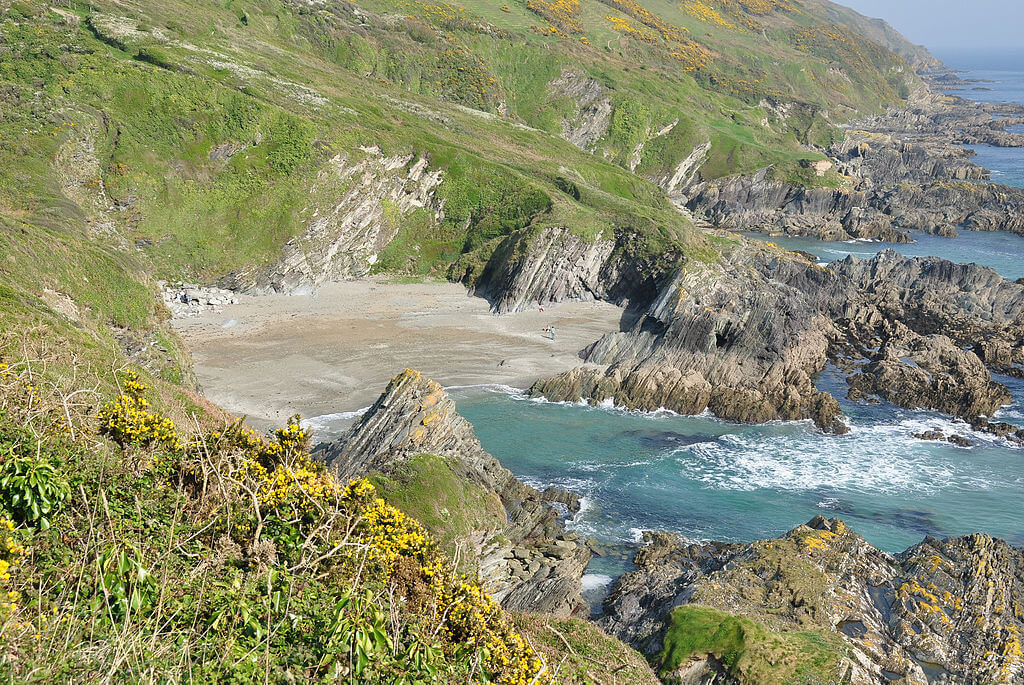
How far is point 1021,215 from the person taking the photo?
94375mm

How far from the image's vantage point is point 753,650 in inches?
779

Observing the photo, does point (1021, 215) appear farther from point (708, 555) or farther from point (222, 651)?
point (222, 651)

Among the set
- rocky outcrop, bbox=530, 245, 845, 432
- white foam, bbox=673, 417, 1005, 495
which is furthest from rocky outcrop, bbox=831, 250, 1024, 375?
white foam, bbox=673, 417, 1005, 495

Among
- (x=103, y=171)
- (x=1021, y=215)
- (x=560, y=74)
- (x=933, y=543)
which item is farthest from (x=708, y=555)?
(x=560, y=74)

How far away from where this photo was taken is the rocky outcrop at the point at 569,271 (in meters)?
60.0

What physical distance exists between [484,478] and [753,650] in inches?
569

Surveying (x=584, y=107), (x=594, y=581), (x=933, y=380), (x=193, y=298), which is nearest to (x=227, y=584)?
(x=594, y=581)

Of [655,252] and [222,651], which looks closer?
[222,651]

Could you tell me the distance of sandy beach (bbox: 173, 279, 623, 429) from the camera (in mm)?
45094

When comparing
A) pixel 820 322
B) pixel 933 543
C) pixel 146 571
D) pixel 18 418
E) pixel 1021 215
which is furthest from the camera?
pixel 1021 215

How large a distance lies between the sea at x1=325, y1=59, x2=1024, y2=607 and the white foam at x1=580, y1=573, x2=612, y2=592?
93 millimetres

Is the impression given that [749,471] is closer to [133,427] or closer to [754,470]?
[754,470]

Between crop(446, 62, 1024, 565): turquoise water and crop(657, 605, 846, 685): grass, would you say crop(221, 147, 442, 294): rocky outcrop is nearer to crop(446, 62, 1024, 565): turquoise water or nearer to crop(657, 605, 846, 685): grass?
crop(446, 62, 1024, 565): turquoise water

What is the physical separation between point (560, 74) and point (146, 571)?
116401 millimetres
